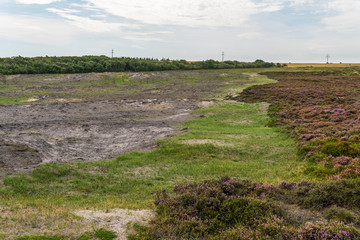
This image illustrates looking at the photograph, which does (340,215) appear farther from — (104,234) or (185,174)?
(185,174)

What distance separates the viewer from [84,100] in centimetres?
4722

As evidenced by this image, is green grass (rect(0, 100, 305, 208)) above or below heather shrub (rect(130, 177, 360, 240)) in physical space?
below

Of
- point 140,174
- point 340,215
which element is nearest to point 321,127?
point 340,215

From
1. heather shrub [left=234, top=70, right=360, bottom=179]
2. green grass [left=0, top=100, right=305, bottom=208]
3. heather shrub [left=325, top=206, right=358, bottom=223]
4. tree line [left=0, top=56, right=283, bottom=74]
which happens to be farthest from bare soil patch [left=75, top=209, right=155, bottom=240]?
tree line [left=0, top=56, right=283, bottom=74]

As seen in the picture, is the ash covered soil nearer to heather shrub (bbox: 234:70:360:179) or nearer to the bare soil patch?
the bare soil patch

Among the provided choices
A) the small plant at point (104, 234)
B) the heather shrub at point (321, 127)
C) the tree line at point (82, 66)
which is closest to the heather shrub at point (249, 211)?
the small plant at point (104, 234)

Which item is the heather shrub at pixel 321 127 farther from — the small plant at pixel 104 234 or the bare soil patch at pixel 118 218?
the small plant at pixel 104 234

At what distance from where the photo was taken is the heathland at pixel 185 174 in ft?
28.7

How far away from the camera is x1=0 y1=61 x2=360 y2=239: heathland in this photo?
8758 mm

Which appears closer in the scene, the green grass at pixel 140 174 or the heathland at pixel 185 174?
the heathland at pixel 185 174

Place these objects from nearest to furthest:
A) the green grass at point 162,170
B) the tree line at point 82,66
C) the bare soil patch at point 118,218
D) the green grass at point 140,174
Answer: the bare soil patch at point 118,218 < the green grass at point 140,174 < the green grass at point 162,170 < the tree line at point 82,66

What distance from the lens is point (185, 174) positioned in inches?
632

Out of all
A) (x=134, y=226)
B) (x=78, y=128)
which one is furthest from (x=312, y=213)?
(x=78, y=128)

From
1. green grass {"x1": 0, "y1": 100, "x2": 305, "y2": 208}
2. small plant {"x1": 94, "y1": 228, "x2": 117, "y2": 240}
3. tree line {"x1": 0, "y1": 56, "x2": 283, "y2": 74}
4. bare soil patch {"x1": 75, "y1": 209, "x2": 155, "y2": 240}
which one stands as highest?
tree line {"x1": 0, "y1": 56, "x2": 283, "y2": 74}
